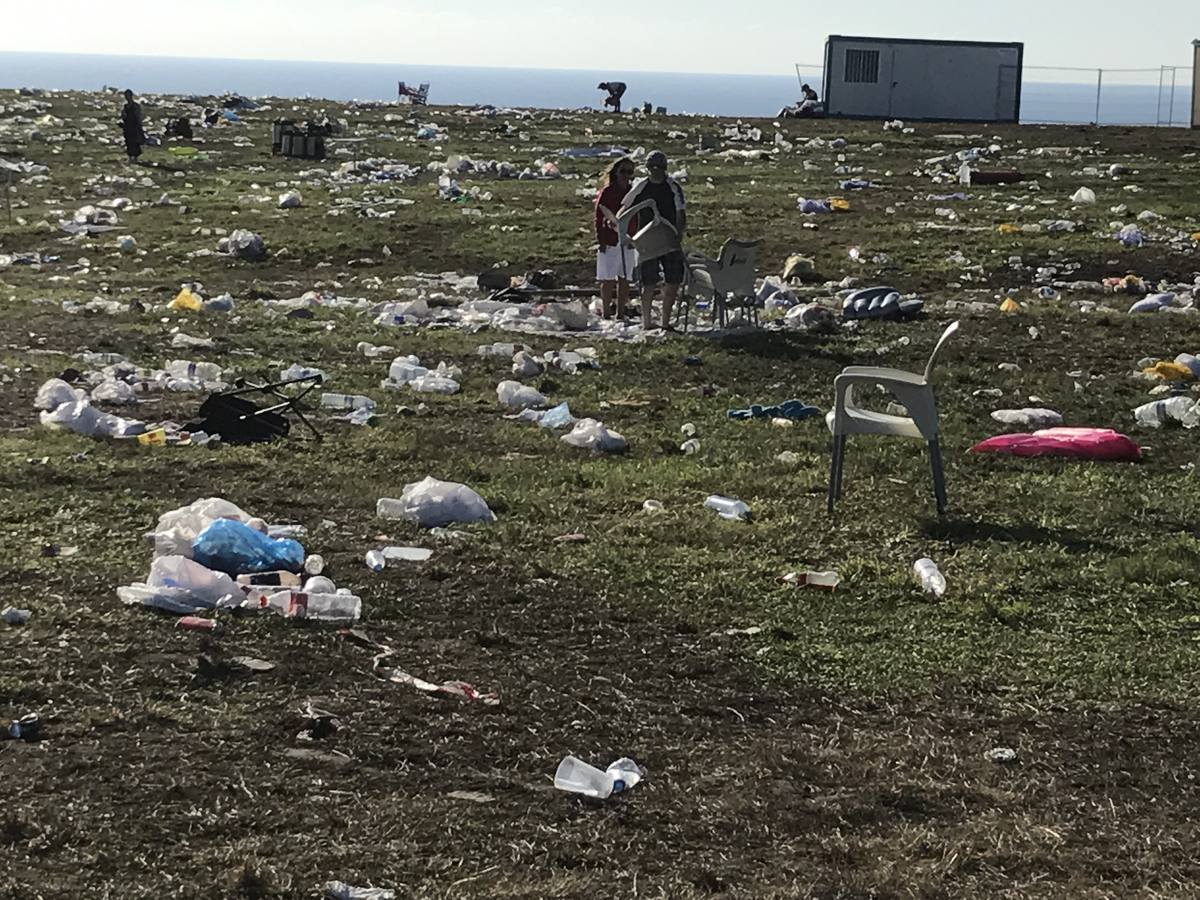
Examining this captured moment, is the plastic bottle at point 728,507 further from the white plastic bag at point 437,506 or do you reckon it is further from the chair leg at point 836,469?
the white plastic bag at point 437,506

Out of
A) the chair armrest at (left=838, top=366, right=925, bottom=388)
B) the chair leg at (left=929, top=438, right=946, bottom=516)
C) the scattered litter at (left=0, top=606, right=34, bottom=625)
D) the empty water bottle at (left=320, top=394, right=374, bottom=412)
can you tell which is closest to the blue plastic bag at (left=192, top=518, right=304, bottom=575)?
the scattered litter at (left=0, top=606, right=34, bottom=625)

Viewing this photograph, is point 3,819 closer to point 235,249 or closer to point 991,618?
point 991,618

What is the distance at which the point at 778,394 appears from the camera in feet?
38.7

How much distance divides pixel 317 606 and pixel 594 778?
6.31 ft

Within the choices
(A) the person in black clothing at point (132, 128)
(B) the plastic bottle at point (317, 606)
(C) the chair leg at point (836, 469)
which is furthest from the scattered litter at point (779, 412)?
(A) the person in black clothing at point (132, 128)

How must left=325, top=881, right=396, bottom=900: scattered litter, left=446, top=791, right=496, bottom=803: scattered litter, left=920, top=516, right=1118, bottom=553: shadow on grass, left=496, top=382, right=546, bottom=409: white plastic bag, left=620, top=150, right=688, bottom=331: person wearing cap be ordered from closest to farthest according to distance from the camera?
left=325, top=881, right=396, bottom=900: scattered litter
left=446, top=791, right=496, bottom=803: scattered litter
left=920, top=516, right=1118, bottom=553: shadow on grass
left=496, top=382, right=546, bottom=409: white plastic bag
left=620, top=150, right=688, bottom=331: person wearing cap

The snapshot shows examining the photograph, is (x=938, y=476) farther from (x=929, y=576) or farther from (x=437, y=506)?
(x=437, y=506)

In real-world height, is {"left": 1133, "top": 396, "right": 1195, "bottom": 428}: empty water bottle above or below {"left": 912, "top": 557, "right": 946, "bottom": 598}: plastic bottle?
above

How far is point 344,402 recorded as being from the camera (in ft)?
36.5

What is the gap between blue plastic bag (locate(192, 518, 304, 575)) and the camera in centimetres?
720

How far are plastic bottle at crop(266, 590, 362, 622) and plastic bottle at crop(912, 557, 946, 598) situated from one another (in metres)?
2.40

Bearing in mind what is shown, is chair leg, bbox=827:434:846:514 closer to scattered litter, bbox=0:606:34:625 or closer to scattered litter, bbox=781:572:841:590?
scattered litter, bbox=781:572:841:590

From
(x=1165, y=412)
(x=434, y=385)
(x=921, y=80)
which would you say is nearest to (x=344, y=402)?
(x=434, y=385)

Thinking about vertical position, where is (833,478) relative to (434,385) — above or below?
above
